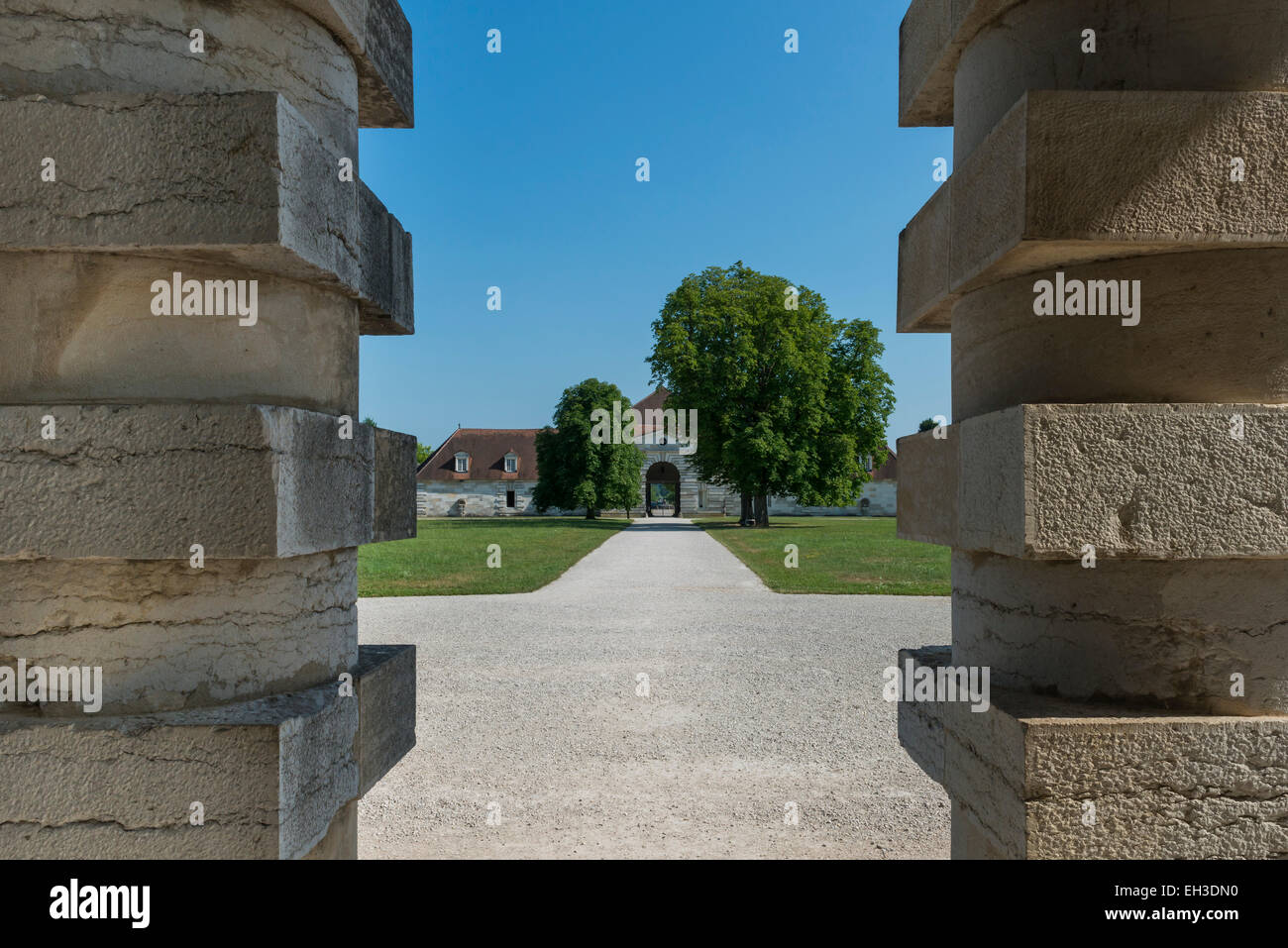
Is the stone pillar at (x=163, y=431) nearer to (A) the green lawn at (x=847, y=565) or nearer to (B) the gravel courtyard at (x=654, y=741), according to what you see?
(B) the gravel courtyard at (x=654, y=741)

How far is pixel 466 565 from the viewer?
18469mm

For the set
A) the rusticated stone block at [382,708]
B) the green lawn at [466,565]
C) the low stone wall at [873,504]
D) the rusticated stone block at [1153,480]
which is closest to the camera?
the rusticated stone block at [1153,480]

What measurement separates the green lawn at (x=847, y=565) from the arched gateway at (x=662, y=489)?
92.5 ft

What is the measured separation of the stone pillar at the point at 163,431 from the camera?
1.92 meters

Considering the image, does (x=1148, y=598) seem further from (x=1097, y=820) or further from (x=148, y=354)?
(x=148, y=354)

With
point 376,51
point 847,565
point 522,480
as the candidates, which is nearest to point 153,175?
point 376,51

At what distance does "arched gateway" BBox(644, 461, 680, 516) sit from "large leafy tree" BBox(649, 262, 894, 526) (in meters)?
19.5

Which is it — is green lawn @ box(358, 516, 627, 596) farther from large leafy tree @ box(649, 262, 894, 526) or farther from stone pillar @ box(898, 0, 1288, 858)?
large leafy tree @ box(649, 262, 894, 526)

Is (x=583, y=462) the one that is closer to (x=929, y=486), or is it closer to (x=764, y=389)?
(x=764, y=389)

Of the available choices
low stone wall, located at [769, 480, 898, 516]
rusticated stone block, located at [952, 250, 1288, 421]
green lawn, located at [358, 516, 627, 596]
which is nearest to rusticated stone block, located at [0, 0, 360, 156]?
rusticated stone block, located at [952, 250, 1288, 421]

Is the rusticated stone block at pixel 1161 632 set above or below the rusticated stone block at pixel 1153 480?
below

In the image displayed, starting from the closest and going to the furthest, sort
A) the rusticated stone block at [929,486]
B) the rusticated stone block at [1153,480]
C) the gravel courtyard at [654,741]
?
the rusticated stone block at [1153,480] → the rusticated stone block at [929,486] → the gravel courtyard at [654,741]

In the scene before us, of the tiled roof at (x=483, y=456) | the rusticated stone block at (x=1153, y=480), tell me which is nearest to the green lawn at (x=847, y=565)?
the rusticated stone block at (x=1153, y=480)
